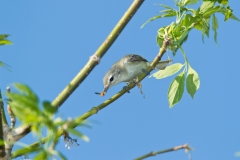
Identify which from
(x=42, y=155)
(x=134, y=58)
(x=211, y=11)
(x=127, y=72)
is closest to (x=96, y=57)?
(x=42, y=155)

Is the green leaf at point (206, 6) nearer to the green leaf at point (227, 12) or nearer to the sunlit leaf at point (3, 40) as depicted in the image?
the green leaf at point (227, 12)

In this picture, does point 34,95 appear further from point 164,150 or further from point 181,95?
point 181,95

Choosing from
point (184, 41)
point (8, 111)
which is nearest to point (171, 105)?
point (184, 41)

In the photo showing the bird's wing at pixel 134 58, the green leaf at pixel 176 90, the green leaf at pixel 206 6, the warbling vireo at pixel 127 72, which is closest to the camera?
the green leaf at pixel 176 90

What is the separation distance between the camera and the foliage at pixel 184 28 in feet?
8.38

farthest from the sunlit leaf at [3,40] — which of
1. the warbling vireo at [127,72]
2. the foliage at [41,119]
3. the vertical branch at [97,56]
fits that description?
the warbling vireo at [127,72]

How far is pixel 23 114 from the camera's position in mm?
1140

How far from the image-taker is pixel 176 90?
8.38 feet

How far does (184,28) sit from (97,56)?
3.12ft

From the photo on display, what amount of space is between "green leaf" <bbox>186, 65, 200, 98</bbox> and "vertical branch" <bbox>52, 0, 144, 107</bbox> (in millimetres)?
807

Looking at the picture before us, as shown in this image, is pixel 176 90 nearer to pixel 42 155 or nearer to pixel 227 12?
pixel 227 12

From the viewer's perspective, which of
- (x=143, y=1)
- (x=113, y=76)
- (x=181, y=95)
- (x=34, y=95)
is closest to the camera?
(x=34, y=95)

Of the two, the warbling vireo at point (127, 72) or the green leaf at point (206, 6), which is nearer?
the green leaf at point (206, 6)

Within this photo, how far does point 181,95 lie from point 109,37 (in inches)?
32.2
